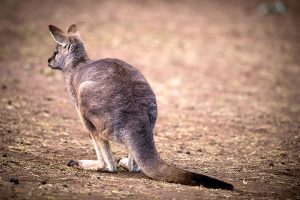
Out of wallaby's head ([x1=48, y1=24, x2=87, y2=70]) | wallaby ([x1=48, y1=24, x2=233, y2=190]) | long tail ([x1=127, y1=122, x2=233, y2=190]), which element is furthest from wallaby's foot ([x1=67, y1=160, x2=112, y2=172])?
wallaby's head ([x1=48, y1=24, x2=87, y2=70])

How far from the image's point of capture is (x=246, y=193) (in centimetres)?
507

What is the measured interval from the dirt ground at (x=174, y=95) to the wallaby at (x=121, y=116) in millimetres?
149

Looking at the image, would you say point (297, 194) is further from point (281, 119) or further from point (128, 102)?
point (281, 119)

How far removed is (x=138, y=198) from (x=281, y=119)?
5620 millimetres

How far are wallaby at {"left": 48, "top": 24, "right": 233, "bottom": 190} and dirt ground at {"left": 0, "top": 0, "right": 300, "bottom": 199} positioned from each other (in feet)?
0.49

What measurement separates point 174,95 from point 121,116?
5823mm

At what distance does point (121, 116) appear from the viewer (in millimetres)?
5320

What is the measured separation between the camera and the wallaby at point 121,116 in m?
5.09

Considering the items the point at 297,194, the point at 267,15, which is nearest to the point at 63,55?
the point at 297,194

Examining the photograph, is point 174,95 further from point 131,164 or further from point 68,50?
point 131,164

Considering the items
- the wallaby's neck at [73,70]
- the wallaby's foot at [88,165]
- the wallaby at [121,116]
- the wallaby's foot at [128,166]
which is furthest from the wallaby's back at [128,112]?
the wallaby's foot at [128,166]

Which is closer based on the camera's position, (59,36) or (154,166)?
(154,166)

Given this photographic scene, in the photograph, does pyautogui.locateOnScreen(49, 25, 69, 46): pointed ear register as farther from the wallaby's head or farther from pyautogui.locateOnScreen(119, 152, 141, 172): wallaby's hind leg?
pyautogui.locateOnScreen(119, 152, 141, 172): wallaby's hind leg

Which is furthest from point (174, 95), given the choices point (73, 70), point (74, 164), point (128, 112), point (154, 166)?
point (154, 166)
